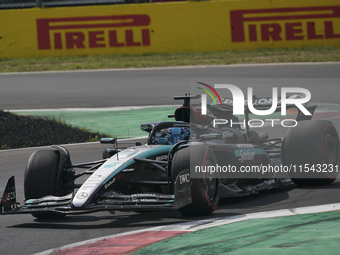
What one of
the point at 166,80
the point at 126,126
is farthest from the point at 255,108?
the point at 166,80

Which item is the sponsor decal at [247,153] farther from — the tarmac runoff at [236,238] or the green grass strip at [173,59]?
the green grass strip at [173,59]

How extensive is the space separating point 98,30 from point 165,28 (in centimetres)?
223

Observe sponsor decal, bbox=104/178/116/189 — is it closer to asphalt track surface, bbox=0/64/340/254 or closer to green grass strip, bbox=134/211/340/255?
asphalt track surface, bbox=0/64/340/254

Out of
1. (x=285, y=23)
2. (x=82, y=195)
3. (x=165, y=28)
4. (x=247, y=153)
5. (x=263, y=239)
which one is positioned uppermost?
(x=165, y=28)

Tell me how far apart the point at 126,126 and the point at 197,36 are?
314 inches

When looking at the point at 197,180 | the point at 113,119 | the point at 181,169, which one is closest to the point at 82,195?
the point at 181,169

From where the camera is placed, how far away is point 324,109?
1176 cm

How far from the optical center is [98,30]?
1861cm

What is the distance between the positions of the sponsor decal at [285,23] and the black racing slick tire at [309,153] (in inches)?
460

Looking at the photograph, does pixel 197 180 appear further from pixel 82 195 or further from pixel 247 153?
pixel 247 153

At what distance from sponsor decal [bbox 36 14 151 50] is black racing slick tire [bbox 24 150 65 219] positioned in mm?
13096

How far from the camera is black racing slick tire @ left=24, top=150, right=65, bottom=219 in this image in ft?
19.2

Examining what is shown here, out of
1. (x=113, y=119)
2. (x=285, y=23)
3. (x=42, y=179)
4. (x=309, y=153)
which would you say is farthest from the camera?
(x=285, y=23)

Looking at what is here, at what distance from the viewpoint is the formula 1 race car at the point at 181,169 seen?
5.23m
